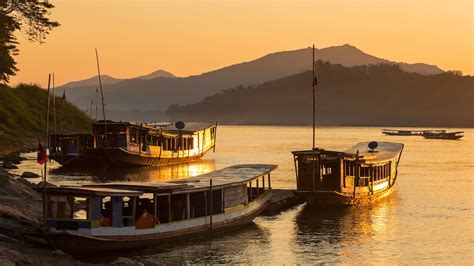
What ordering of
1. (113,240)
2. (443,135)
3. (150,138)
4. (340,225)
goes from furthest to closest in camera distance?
(443,135) → (150,138) → (340,225) → (113,240)

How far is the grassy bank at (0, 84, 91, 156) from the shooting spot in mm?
98312

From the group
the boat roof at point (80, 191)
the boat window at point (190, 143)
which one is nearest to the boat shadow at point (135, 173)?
the boat window at point (190, 143)

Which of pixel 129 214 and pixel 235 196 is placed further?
pixel 235 196

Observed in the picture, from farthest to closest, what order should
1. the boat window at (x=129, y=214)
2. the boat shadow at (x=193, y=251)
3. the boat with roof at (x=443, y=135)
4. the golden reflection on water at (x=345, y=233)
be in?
1. the boat with roof at (x=443, y=135)
2. the golden reflection on water at (x=345, y=233)
3. the boat window at (x=129, y=214)
4. the boat shadow at (x=193, y=251)

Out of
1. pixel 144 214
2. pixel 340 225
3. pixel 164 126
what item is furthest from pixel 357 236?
pixel 164 126

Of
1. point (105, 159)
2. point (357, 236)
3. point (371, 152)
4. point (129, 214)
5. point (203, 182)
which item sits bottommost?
point (357, 236)

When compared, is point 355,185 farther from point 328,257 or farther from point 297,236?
point 328,257

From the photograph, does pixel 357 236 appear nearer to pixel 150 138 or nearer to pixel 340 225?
pixel 340 225

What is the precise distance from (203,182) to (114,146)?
36.9m

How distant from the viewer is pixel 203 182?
39.2m

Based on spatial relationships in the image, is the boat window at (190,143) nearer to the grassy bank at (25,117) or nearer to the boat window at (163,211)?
the grassy bank at (25,117)

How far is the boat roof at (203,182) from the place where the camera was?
33.8 m

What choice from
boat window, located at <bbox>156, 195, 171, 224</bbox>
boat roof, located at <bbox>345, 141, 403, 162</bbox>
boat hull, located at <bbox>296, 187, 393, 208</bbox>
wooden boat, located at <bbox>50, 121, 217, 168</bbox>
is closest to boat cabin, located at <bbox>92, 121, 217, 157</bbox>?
wooden boat, located at <bbox>50, 121, 217, 168</bbox>

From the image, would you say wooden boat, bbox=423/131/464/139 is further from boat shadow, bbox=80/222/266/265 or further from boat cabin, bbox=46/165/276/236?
boat shadow, bbox=80/222/266/265
